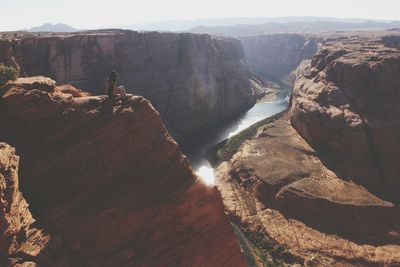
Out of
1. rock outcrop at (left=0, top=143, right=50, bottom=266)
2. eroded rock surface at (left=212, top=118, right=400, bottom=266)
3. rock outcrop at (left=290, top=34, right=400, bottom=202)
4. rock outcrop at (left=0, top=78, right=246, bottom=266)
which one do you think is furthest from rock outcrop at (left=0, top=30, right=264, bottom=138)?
rock outcrop at (left=0, top=143, right=50, bottom=266)

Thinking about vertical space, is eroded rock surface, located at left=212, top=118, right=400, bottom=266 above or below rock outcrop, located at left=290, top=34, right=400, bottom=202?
below

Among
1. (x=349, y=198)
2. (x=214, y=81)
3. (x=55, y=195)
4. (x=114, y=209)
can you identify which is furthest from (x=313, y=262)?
(x=214, y=81)

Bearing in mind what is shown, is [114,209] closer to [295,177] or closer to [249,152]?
[295,177]

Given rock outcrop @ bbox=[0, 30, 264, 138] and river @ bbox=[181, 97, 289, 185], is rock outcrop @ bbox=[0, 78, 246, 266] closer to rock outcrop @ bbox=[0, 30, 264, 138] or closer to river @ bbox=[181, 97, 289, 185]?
river @ bbox=[181, 97, 289, 185]

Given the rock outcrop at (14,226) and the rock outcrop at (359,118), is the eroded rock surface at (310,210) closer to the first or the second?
the rock outcrop at (359,118)

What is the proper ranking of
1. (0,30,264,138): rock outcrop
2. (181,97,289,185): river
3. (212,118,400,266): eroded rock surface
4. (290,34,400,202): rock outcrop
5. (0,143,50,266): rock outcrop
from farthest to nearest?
(0,30,264,138): rock outcrop
(181,97,289,185): river
(290,34,400,202): rock outcrop
(212,118,400,266): eroded rock surface
(0,143,50,266): rock outcrop

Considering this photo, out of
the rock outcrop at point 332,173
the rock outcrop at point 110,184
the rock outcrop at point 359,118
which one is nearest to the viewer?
the rock outcrop at point 110,184

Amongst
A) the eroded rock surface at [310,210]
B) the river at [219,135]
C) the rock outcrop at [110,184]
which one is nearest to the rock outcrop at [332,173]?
the eroded rock surface at [310,210]

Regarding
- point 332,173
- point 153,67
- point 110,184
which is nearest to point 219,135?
point 153,67
